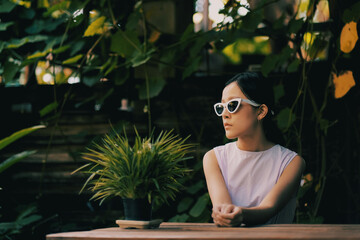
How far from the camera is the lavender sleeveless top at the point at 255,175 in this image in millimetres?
2369

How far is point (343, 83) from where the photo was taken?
3.29 m

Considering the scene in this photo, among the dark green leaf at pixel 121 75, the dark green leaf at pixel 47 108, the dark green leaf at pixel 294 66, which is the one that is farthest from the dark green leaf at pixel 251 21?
the dark green leaf at pixel 47 108

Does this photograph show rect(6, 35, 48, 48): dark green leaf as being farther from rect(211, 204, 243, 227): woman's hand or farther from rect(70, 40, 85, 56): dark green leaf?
rect(211, 204, 243, 227): woman's hand

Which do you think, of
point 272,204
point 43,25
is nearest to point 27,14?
point 43,25

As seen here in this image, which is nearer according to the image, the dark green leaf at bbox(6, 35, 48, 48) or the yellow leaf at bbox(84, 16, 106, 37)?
the yellow leaf at bbox(84, 16, 106, 37)

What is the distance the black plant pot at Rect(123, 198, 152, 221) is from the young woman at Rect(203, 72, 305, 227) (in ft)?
1.19

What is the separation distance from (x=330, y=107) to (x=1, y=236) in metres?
2.66

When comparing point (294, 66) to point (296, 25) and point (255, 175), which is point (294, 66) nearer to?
point (296, 25)

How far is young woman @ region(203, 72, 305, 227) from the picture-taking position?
2.34 meters

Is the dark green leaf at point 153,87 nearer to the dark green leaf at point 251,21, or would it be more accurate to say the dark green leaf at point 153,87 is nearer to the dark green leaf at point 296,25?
the dark green leaf at point 251,21

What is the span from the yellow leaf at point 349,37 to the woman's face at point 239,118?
101 centimetres

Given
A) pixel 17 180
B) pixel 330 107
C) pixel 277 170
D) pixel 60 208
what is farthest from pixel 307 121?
pixel 17 180

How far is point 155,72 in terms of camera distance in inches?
180

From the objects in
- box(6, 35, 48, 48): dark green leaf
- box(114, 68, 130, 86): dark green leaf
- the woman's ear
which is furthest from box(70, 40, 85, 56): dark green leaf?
the woman's ear
